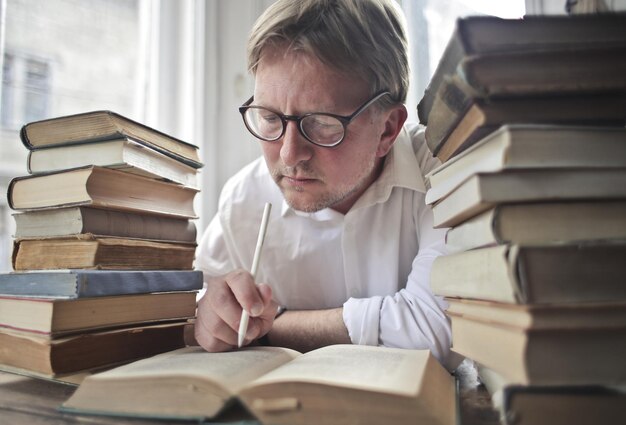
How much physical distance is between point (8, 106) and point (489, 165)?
142 centimetres

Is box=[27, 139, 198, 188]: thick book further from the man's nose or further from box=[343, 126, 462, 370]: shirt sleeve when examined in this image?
box=[343, 126, 462, 370]: shirt sleeve

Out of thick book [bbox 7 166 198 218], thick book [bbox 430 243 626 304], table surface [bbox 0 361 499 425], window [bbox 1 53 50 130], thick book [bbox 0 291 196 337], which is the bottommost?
table surface [bbox 0 361 499 425]

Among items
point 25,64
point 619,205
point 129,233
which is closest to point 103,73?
point 25,64

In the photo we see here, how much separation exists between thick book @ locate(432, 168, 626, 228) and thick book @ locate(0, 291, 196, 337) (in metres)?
0.64

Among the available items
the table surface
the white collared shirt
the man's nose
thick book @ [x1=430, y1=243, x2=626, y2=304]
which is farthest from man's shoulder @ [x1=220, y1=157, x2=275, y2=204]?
thick book @ [x1=430, y1=243, x2=626, y2=304]

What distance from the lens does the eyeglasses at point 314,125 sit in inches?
45.2

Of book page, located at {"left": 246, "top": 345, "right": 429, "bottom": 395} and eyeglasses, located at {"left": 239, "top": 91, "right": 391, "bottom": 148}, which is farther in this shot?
eyeglasses, located at {"left": 239, "top": 91, "right": 391, "bottom": 148}

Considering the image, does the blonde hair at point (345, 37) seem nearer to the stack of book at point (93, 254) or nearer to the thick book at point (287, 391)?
the stack of book at point (93, 254)

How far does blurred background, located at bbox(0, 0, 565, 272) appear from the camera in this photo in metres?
1.52

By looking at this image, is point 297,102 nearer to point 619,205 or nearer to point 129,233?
point 129,233

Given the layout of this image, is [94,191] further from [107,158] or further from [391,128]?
[391,128]

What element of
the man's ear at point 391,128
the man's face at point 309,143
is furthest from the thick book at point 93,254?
the man's ear at point 391,128

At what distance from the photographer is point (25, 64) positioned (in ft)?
5.02

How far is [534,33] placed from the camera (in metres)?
0.58
